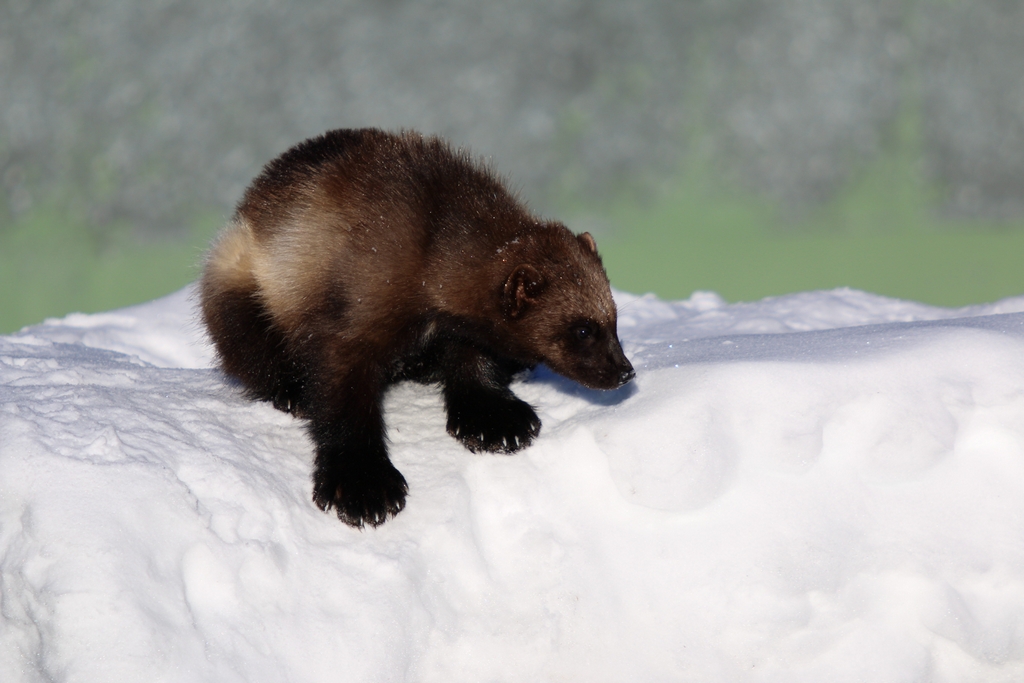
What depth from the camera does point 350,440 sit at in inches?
117

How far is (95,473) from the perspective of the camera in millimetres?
2715

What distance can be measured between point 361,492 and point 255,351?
0.83 m

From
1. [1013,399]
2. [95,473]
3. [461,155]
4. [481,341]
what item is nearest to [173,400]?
[95,473]

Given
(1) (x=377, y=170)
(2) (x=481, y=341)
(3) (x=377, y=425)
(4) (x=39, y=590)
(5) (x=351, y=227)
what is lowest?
(4) (x=39, y=590)

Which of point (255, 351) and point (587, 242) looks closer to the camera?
point (587, 242)

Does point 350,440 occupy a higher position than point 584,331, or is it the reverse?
point 584,331

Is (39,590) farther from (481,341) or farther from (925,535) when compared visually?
(925,535)

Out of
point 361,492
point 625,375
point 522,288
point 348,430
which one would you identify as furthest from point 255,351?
point 625,375

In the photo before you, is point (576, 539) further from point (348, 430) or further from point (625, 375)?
point (348, 430)

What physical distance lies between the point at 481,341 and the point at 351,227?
562 mm

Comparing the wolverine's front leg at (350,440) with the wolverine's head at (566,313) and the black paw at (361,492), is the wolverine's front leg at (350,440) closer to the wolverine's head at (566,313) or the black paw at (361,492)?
the black paw at (361,492)

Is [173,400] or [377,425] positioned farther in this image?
[173,400]

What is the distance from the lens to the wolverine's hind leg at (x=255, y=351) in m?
3.39

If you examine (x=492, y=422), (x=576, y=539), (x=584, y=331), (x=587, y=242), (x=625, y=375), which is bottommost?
(x=576, y=539)
